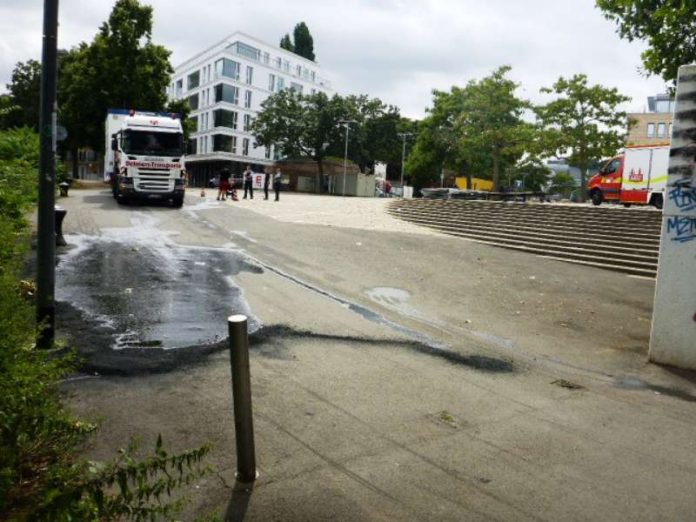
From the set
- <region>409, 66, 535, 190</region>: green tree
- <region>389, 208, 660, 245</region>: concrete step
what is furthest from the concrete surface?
<region>409, 66, 535, 190</region>: green tree

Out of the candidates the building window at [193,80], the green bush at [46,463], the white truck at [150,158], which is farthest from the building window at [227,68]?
the green bush at [46,463]

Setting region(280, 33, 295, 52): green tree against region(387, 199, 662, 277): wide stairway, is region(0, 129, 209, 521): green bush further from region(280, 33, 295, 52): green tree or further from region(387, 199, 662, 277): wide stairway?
region(280, 33, 295, 52): green tree

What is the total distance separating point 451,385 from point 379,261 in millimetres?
7750

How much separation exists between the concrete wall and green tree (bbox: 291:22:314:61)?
91.4 metres

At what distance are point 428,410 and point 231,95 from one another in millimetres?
73027

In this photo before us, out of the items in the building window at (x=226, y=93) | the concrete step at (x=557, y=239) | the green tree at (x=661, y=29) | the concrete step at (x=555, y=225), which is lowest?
the concrete step at (x=557, y=239)

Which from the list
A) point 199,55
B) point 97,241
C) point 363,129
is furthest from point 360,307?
point 199,55

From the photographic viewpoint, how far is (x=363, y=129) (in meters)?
61.2

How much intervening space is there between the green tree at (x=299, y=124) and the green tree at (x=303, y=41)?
3504 centimetres

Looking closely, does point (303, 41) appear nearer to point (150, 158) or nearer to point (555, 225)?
point (150, 158)

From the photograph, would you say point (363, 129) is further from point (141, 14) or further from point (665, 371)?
point (665, 371)

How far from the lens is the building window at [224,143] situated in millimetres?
71562

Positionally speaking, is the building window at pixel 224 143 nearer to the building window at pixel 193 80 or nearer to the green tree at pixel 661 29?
the building window at pixel 193 80

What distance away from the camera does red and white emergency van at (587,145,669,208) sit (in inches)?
1031
